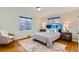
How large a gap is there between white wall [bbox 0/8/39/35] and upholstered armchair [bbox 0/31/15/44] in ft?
0.25

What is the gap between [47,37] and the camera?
5.48 feet

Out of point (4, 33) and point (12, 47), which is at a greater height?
point (4, 33)

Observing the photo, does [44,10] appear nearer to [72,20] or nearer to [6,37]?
[72,20]

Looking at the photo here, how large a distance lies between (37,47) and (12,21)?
0.68 m

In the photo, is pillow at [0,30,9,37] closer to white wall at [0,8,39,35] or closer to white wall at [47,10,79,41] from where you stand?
white wall at [0,8,39,35]

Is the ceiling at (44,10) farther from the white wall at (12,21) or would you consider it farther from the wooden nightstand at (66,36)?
the wooden nightstand at (66,36)

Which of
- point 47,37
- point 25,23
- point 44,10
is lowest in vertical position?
point 47,37

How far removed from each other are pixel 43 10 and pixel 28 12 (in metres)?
0.29

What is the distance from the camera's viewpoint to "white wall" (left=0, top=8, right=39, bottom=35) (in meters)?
1.61

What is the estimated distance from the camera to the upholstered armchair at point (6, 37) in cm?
162

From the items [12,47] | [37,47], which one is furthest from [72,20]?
[12,47]

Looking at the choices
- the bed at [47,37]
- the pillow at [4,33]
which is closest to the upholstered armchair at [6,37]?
the pillow at [4,33]
